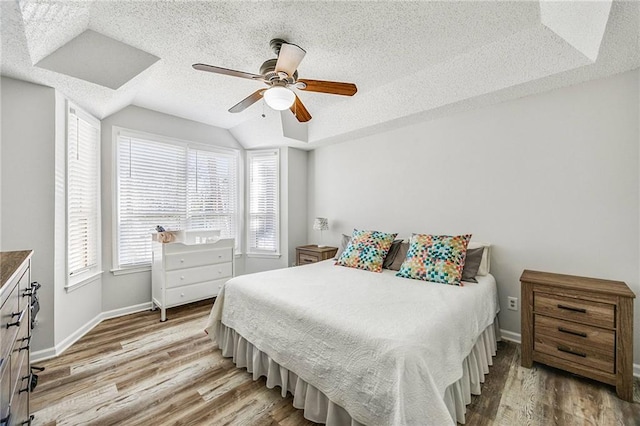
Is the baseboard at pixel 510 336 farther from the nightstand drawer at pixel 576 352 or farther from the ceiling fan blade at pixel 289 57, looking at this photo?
the ceiling fan blade at pixel 289 57

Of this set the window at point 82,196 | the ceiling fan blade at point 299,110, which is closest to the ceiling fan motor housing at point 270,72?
the ceiling fan blade at point 299,110

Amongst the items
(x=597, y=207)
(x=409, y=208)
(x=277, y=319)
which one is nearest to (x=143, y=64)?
(x=277, y=319)

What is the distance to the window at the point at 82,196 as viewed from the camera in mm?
2621

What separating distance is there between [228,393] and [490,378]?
191cm

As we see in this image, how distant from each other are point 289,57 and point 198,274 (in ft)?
9.07

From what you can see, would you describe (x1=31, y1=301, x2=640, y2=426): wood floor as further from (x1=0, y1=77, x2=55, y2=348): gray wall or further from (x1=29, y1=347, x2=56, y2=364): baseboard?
(x1=0, y1=77, x2=55, y2=348): gray wall

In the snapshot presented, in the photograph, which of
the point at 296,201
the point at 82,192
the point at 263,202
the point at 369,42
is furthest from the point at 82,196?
the point at 369,42

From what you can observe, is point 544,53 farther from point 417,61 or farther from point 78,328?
point 78,328

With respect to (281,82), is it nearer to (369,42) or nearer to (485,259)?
(369,42)

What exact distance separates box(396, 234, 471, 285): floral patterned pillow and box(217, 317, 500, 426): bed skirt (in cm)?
51

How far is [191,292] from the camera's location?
335cm

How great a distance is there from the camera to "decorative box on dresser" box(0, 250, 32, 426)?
2.92 ft

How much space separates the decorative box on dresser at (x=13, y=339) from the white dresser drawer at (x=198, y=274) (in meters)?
1.80

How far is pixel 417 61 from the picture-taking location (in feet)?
7.88
